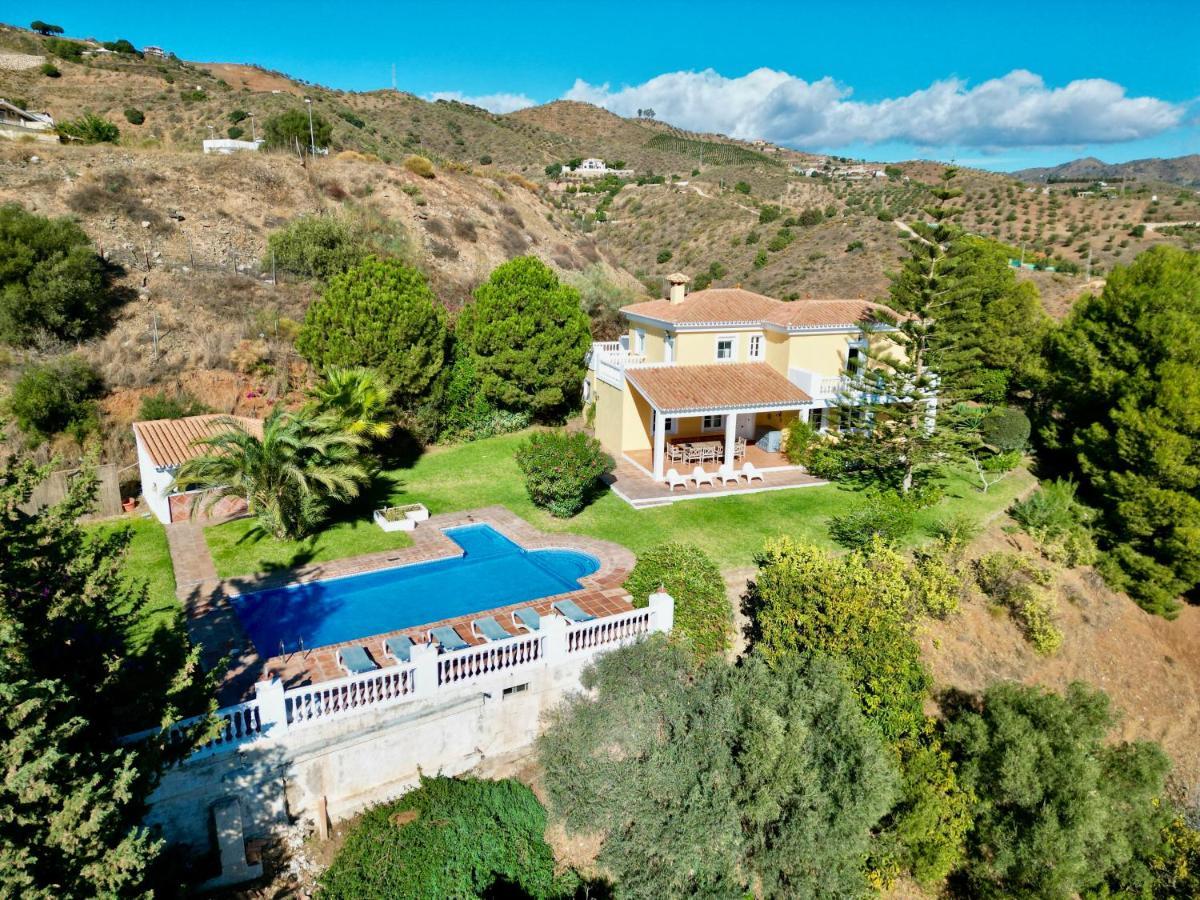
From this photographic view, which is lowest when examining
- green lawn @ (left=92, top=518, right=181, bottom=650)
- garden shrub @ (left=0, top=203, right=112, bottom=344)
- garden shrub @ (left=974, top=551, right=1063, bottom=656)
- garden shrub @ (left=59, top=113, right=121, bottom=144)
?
garden shrub @ (left=974, top=551, right=1063, bottom=656)

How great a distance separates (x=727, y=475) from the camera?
21141mm

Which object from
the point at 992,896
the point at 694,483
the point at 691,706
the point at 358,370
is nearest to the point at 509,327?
the point at 358,370

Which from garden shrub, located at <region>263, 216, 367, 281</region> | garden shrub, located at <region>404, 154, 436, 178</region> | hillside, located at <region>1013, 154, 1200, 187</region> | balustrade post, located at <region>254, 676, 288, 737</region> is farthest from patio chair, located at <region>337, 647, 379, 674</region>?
hillside, located at <region>1013, 154, 1200, 187</region>

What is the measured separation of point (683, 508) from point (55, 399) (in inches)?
708

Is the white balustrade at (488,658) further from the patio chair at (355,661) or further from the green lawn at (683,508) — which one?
the green lawn at (683,508)

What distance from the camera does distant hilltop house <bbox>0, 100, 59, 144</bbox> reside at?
126 feet

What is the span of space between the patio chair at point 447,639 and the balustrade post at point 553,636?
57.5 inches

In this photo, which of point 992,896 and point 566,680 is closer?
point 992,896

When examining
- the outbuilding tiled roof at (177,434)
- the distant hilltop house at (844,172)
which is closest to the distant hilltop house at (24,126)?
the outbuilding tiled roof at (177,434)

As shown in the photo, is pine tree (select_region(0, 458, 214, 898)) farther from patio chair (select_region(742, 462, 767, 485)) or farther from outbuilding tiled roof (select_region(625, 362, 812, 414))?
patio chair (select_region(742, 462, 767, 485))

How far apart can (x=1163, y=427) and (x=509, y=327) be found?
19.9 meters

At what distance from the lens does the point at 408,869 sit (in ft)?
31.2

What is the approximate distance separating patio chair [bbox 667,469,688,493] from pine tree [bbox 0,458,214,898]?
1369 cm

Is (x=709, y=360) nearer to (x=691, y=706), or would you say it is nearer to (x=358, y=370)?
(x=358, y=370)
